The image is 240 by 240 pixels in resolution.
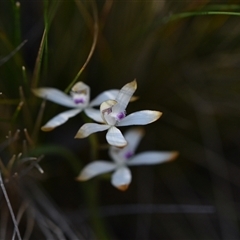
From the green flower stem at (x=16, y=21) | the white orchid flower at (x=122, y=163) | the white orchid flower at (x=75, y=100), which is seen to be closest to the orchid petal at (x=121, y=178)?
the white orchid flower at (x=122, y=163)

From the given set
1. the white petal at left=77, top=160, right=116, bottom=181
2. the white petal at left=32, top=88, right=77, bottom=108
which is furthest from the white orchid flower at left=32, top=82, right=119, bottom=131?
the white petal at left=77, top=160, right=116, bottom=181

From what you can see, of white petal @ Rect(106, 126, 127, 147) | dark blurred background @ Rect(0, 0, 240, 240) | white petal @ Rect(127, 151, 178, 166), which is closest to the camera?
white petal @ Rect(106, 126, 127, 147)

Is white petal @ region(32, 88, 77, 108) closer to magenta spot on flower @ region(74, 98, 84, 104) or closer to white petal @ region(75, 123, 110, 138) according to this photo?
magenta spot on flower @ region(74, 98, 84, 104)

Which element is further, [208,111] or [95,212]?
[208,111]

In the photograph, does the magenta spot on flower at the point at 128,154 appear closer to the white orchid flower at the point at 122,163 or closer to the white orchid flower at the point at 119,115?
the white orchid flower at the point at 122,163

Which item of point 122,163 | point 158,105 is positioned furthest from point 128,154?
point 158,105

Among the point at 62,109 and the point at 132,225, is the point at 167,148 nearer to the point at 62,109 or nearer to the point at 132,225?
the point at 132,225

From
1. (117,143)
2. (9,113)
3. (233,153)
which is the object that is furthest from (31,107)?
(233,153)
